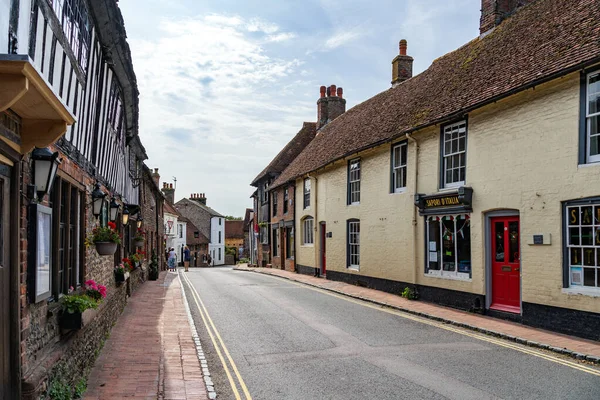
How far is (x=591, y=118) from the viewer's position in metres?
10.3

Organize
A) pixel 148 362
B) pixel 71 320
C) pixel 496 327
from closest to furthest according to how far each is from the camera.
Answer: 1. pixel 71 320
2. pixel 148 362
3. pixel 496 327

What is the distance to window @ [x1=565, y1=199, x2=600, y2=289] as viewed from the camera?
9.98 metres

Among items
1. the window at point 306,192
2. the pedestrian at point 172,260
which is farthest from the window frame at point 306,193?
the pedestrian at point 172,260

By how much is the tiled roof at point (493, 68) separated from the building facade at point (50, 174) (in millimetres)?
8674

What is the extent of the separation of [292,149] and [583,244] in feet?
91.7

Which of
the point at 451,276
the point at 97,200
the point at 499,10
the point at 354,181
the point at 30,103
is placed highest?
the point at 499,10

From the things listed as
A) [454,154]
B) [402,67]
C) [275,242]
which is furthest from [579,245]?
[275,242]

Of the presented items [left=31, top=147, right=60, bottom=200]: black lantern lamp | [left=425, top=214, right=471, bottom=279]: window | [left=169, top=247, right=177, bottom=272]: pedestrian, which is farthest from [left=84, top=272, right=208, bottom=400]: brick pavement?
[left=169, top=247, right=177, bottom=272]: pedestrian

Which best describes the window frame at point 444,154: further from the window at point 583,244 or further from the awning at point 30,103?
the awning at point 30,103

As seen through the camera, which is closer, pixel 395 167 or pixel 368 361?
pixel 368 361

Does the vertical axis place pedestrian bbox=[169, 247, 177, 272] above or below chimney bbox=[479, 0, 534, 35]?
below

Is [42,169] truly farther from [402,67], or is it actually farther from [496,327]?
[402,67]

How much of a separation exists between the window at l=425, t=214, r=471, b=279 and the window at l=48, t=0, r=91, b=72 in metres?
10.1

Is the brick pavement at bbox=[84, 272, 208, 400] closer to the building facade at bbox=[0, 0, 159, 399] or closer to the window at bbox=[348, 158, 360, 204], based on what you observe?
the building facade at bbox=[0, 0, 159, 399]
